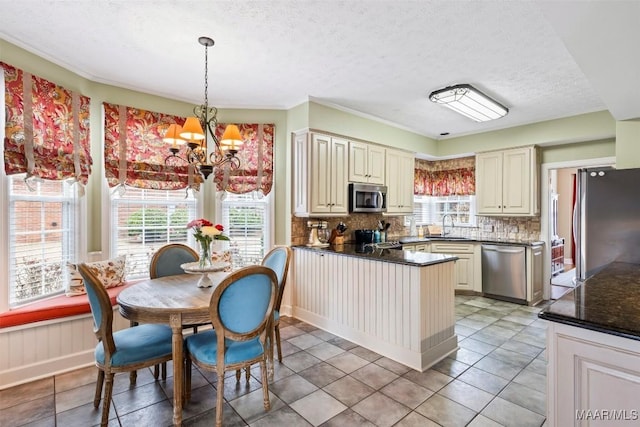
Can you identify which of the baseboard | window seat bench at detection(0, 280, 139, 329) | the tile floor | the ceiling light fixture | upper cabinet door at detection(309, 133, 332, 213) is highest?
the ceiling light fixture

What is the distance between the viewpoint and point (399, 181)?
16.9ft

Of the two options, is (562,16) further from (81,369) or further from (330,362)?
(81,369)

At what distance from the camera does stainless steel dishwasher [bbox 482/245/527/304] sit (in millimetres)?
4594

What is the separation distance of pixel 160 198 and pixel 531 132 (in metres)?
5.22

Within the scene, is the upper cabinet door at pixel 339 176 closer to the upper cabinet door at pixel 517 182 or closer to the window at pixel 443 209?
the window at pixel 443 209

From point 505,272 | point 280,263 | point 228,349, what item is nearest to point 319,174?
point 280,263

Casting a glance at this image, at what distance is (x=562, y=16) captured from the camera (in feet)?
5.04

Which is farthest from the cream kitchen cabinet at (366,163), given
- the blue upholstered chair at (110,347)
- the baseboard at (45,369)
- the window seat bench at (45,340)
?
the baseboard at (45,369)

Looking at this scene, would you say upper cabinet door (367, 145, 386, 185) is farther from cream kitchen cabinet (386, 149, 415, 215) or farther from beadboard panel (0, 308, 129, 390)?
beadboard panel (0, 308, 129, 390)

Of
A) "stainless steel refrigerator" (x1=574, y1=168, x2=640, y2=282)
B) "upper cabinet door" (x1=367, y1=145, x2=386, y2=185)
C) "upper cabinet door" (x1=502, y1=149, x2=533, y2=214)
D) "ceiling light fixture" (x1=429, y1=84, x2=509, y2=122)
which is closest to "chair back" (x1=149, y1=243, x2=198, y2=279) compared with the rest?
"upper cabinet door" (x1=367, y1=145, x2=386, y2=185)

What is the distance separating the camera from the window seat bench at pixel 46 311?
2.51 meters

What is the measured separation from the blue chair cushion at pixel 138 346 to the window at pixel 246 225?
71.8 inches

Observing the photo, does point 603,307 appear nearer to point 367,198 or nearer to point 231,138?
point 231,138

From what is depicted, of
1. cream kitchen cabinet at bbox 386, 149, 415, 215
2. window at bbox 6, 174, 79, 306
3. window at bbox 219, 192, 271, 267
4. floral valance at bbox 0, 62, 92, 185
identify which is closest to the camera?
floral valance at bbox 0, 62, 92, 185
